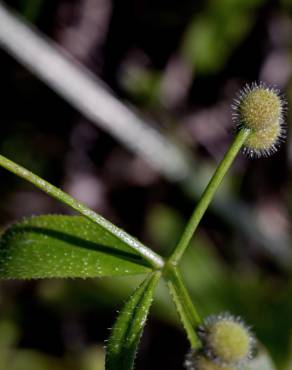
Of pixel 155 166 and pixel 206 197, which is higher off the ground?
pixel 155 166

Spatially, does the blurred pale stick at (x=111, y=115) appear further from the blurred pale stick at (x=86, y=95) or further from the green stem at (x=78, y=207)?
the green stem at (x=78, y=207)

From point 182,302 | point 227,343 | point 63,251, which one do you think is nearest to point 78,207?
point 63,251

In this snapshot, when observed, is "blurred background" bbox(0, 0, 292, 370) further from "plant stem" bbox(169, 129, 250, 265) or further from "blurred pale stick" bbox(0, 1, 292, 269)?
"plant stem" bbox(169, 129, 250, 265)

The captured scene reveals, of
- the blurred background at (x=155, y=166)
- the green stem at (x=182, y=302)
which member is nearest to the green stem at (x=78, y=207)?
the green stem at (x=182, y=302)

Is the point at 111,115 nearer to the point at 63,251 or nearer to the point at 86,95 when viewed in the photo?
the point at 86,95

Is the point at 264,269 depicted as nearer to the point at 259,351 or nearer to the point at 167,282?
the point at 259,351

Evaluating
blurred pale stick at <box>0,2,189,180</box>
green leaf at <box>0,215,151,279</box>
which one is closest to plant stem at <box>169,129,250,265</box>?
green leaf at <box>0,215,151,279</box>

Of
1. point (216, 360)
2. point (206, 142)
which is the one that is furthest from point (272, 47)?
point (216, 360)
